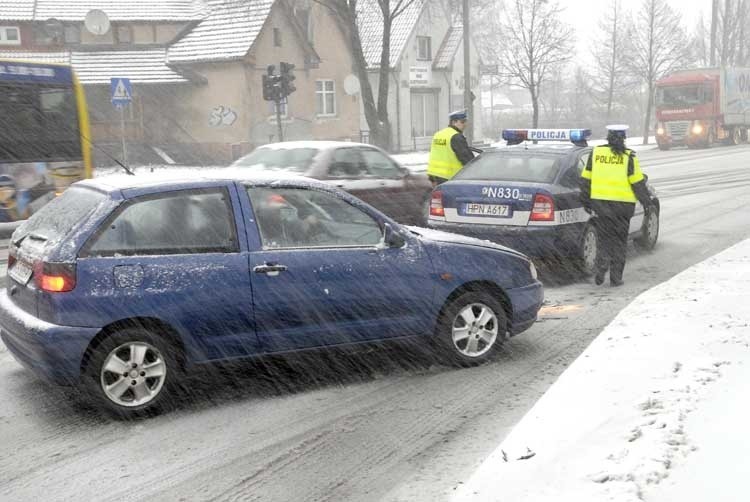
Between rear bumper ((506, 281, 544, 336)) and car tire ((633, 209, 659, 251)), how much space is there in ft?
17.0

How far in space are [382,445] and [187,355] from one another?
1.35 metres

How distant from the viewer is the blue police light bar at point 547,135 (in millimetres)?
10641

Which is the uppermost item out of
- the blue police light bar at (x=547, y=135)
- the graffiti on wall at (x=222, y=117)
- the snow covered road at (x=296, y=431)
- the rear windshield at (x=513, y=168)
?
the graffiti on wall at (x=222, y=117)

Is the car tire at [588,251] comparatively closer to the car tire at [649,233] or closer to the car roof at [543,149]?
the car roof at [543,149]

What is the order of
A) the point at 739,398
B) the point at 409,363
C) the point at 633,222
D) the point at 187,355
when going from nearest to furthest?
the point at 739,398, the point at 187,355, the point at 409,363, the point at 633,222

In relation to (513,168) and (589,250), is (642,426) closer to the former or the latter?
(589,250)

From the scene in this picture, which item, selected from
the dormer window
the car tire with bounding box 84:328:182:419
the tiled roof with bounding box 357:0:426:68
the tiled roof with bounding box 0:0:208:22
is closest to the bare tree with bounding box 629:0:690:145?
the tiled roof with bounding box 357:0:426:68

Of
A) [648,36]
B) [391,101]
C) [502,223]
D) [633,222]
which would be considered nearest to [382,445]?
[502,223]

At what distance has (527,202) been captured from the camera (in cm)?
966

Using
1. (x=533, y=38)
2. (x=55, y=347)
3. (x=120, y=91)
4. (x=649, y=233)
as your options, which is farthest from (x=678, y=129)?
(x=55, y=347)

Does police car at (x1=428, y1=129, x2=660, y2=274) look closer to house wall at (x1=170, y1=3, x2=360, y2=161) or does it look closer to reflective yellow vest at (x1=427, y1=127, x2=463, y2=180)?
reflective yellow vest at (x1=427, y1=127, x2=463, y2=180)

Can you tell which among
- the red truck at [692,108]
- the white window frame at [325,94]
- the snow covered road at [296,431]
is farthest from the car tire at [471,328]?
the red truck at [692,108]

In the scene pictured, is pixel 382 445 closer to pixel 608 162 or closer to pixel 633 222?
pixel 608 162

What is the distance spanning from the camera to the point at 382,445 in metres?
5.11
